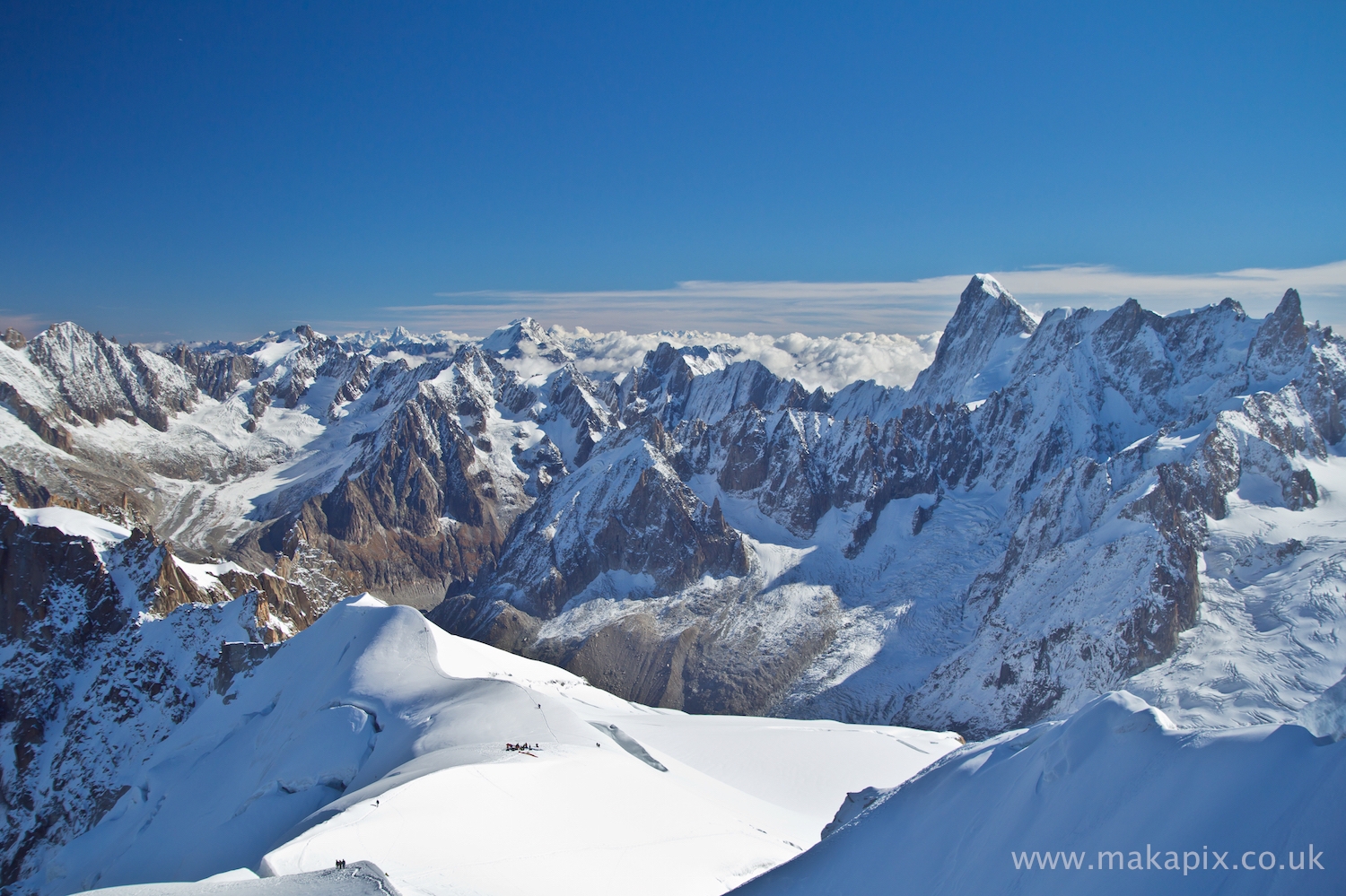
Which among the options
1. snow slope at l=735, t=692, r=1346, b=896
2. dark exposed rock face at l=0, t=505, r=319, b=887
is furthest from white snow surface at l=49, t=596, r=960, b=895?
snow slope at l=735, t=692, r=1346, b=896

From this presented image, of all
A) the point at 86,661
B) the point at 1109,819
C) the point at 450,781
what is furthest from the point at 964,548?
the point at 86,661

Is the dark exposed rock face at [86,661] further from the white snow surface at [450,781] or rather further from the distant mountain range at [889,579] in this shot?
the white snow surface at [450,781]

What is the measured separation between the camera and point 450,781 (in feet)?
136

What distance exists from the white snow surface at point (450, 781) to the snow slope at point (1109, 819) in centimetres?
1917

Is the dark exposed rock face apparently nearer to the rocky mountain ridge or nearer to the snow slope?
the rocky mountain ridge

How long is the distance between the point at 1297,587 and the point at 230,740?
140 metres

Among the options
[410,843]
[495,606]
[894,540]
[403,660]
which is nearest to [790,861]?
[410,843]

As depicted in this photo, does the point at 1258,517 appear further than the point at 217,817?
Yes

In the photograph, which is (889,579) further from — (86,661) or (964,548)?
(86,661)

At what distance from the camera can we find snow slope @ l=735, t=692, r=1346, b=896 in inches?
530

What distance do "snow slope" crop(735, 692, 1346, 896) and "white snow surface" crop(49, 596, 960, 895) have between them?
1917 centimetres

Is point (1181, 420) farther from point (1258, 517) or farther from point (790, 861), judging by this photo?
point (790, 861)

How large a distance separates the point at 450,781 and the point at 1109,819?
3692 cm

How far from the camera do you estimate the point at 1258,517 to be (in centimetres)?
11544
